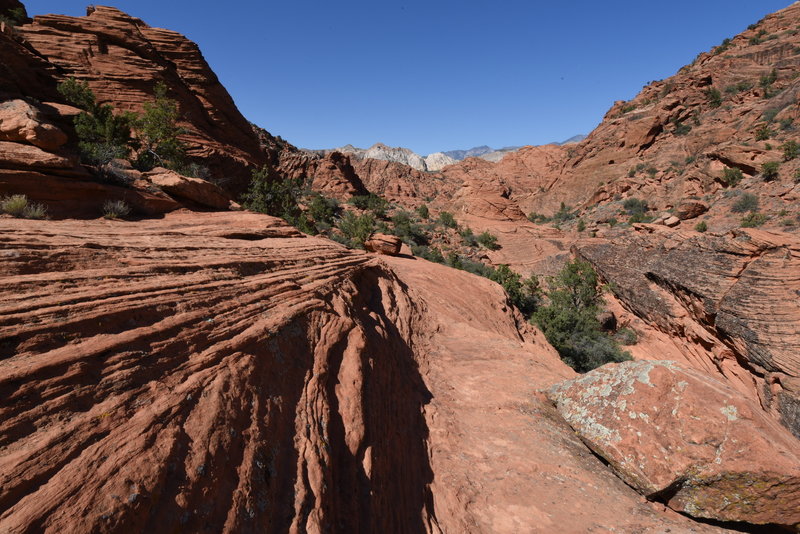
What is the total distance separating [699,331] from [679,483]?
38.7 feet

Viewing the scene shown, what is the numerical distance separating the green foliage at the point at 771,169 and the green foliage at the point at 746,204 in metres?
1.93

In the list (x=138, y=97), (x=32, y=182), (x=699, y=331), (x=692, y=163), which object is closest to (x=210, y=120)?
(x=138, y=97)

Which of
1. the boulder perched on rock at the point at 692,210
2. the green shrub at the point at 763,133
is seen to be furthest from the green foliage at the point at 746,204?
the green shrub at the point at 763,133

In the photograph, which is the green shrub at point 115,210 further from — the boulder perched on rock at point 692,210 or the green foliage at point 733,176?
the green foliage at point 733,176

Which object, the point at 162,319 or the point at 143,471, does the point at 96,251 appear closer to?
the point at 162,319

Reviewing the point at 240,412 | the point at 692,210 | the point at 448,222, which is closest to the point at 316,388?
the point at 240,412

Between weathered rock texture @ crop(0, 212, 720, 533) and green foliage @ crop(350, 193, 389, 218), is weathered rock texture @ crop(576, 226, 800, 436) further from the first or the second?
green foliage @ crop(350, 193, 389, 218)

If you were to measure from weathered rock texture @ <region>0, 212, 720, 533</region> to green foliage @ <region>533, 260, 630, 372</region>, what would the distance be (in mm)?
8212

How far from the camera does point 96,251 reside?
3875mm

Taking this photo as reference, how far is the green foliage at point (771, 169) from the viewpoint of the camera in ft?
68.4

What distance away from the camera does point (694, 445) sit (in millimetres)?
4617

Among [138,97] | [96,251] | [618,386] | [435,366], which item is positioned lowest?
[435,366]

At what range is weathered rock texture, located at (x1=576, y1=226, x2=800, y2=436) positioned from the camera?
977 cm

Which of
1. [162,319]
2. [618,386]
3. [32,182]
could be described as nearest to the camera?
[162,319]
